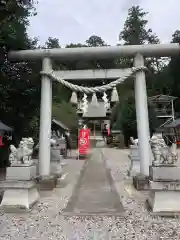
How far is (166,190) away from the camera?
5.25 meters

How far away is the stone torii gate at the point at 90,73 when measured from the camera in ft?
24.6

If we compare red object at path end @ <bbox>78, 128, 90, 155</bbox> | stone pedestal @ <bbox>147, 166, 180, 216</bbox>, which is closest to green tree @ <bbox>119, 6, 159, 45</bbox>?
red object at path end @ <bbox>78, 128, 90, 155</bbox>

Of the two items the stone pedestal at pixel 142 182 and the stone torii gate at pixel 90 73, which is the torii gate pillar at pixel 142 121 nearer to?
the stone torii gate at pixel 90 73

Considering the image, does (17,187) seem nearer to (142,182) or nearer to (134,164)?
(142,182)

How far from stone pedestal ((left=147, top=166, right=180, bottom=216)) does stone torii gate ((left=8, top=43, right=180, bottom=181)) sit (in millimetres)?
1993

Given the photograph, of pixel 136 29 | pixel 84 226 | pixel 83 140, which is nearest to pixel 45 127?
pixel 84 226

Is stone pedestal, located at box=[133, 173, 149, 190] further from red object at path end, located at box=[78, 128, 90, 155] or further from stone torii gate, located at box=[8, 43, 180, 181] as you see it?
red object at path end, located at box=[78, 128, 90, 155]

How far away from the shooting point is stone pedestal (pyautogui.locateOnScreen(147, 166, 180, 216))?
17.1 ft

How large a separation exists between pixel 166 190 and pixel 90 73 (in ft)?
13.3

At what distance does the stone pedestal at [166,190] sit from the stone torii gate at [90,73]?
1.99 meters

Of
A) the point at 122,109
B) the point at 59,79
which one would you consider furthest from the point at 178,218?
the point at 122,109

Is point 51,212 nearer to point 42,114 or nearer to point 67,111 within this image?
point 42,114

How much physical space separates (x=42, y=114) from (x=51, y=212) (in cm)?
311

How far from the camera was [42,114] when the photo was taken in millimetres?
7746
